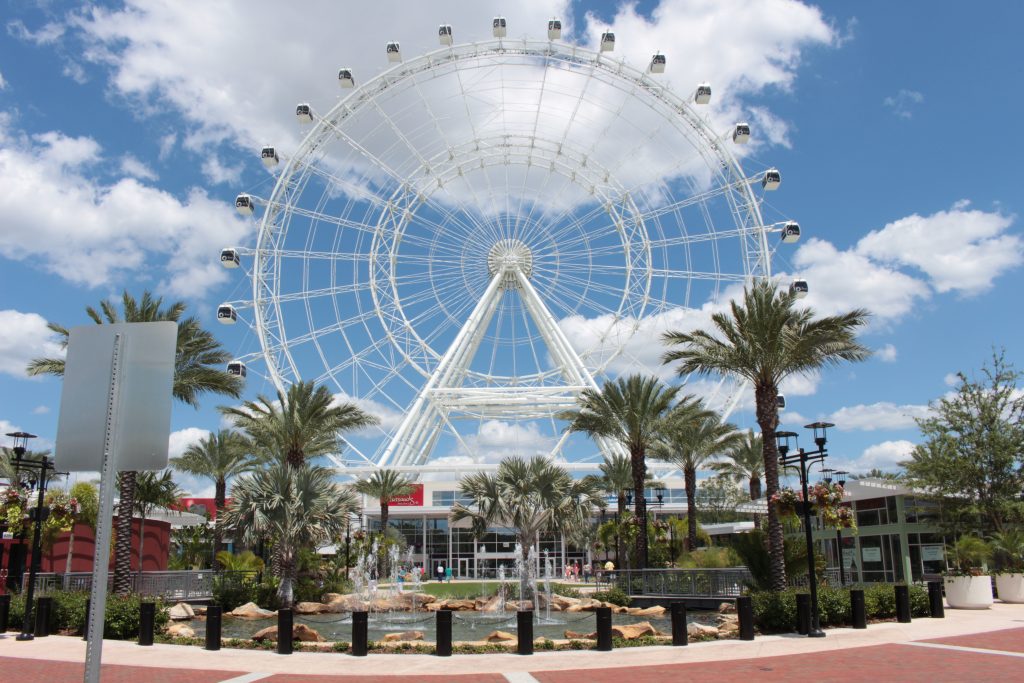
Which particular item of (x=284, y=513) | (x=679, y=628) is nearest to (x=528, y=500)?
(x=284, y=513)

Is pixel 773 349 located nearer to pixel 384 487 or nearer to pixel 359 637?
pixel 359 637

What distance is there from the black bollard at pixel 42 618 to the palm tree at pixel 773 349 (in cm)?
1773

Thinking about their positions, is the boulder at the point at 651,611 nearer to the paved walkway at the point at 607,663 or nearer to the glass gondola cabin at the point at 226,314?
the paved walkway at the point at 607,663

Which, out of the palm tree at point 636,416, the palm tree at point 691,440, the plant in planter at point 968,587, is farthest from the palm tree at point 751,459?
the plant in planter at point 968,587

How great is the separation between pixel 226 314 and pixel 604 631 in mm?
33427

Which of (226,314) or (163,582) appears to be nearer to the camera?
(163,582)

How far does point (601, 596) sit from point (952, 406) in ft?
49.1

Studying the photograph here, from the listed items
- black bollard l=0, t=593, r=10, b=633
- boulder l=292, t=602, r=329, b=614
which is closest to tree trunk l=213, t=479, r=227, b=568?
boulder l=292, t=602, r=329, b=614

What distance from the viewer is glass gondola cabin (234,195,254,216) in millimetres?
43406

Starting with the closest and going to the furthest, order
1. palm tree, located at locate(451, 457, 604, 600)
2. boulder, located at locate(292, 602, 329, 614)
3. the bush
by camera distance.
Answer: boulder, located at locate(292, 602, 329, 614) < the bush < palm tree, located at locate(451, 457, 604, 600)

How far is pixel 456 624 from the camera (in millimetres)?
24734

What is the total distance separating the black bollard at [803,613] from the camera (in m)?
17.2

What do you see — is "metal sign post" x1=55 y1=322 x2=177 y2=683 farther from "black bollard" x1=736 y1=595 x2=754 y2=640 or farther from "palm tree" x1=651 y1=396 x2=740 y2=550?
"palm tree" x1=651 y1=396 x2=740 y2=550

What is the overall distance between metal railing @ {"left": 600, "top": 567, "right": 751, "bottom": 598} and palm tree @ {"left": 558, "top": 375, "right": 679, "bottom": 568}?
3.19ft
